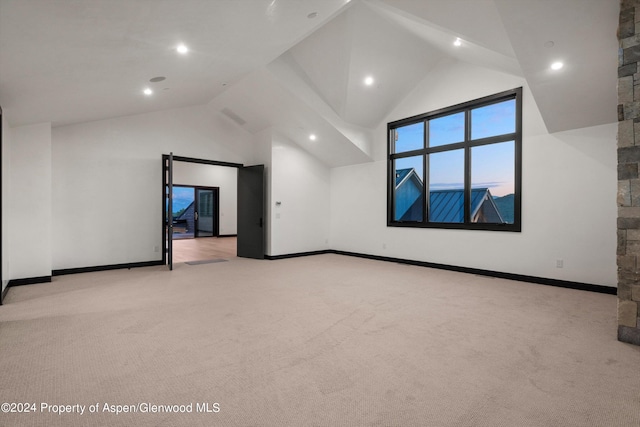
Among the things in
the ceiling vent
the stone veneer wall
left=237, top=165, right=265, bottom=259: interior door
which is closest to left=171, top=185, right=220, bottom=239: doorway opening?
left=237, top=165, right=265, bottom=259: interior door

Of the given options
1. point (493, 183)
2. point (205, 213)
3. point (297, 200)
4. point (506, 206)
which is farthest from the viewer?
point (205, 213)

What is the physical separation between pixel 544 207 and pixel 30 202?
308 inches

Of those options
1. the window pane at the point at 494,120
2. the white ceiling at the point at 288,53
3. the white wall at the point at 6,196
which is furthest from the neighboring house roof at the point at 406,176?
the white wall at the point at 6,196

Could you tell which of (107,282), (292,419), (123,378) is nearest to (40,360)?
(123,378)

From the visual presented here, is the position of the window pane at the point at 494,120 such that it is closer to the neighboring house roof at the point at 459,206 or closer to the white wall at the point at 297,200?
the neighboring house roof at the point at 459,206

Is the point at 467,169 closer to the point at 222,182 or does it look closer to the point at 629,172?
the point at 629,172

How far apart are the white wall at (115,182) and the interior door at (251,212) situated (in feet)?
3.87

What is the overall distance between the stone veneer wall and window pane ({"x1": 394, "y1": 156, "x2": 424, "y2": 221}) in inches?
157

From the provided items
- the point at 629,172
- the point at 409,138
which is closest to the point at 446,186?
the point at 409,138

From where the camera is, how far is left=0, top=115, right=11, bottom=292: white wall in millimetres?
4242

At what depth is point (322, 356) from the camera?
2480mm

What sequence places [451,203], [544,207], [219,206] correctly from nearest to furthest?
[544,207] → [451,203] → [219,206]

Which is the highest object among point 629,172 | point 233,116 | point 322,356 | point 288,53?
point 288,53

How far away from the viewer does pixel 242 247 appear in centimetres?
784
